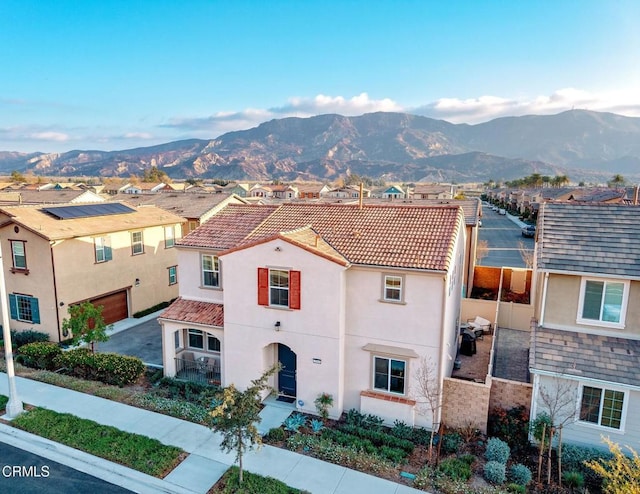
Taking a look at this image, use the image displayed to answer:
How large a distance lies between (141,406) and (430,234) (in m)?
11.8

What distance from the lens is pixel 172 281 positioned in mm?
28578

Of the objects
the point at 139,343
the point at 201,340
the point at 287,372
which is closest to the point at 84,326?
the point at 139,343

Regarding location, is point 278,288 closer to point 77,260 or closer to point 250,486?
point 250,486

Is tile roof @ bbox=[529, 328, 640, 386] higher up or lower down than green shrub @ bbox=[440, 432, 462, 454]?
higher up

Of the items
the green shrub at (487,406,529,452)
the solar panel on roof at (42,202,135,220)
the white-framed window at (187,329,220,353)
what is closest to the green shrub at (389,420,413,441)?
the green shrub at (487,406,529,452)

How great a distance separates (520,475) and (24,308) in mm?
23352

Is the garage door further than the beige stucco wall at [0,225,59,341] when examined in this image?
Yes

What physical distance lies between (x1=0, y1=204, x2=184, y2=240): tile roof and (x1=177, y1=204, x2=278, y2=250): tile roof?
7.54m

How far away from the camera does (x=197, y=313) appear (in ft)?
55.3

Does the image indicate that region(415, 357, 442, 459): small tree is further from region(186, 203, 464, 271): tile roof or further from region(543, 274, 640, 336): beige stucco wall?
region(543, 274, 640, 336): beige stucco wall

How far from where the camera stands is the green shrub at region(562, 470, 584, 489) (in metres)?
11.0

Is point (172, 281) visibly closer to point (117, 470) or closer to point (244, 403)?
point (117, 470)

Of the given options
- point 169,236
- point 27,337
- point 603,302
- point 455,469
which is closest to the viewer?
point 455,469

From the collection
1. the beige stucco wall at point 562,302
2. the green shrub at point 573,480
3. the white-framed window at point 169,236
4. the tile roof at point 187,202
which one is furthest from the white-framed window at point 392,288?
the tile roof at point 187,202
